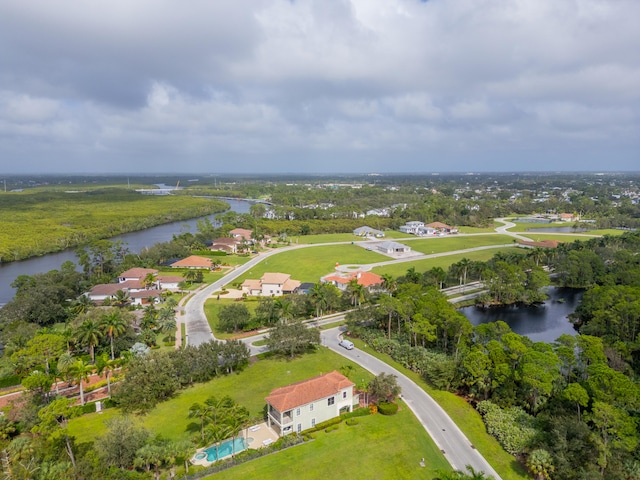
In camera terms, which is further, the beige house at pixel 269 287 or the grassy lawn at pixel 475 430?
the beige house at pixel 269 287

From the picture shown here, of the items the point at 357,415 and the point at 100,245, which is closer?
the point at 357,415

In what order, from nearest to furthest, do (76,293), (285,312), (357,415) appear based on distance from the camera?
(357,415) < (285,312) < (76,293)

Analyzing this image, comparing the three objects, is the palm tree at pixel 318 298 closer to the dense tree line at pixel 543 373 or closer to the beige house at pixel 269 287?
the dense tree line at pixel 543 373

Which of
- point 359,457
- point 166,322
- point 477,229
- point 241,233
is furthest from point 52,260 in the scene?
point 477,229

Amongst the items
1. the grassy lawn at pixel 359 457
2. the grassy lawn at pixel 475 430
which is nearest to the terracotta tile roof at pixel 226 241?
the grassy lawn at pixel 475 430

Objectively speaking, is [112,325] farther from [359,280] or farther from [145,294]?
[359,280]

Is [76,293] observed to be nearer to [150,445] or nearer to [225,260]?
[225,260]

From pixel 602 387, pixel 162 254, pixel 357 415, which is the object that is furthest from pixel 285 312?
pixel 162 254
